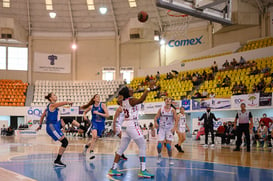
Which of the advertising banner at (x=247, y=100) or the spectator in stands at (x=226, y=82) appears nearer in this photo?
the advertising banner at (x=247, y=100)

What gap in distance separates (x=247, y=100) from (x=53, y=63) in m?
23.1

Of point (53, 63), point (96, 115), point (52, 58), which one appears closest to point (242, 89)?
point (96, 115)

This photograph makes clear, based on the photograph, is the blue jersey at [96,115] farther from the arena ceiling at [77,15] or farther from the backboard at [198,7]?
the arena ceiling at [77,15]

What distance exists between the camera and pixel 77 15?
120ft

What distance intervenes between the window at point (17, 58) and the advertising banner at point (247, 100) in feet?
76.7

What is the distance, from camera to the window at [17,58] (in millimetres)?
36938

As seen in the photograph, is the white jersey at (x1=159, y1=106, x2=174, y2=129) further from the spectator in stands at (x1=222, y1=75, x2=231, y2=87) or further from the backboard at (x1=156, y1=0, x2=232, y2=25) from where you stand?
the spectator in stands at (x1=222, y1=75, x2=231, y2=87)

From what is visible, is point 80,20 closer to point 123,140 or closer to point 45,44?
point 45,44

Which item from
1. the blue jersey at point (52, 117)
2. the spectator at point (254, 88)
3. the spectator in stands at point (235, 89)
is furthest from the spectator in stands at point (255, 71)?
the blue jersey at point (52, 117)

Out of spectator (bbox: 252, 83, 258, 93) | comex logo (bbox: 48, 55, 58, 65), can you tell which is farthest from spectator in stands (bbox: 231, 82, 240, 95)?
comex logo (bbox: 48, 55, 58, 65)

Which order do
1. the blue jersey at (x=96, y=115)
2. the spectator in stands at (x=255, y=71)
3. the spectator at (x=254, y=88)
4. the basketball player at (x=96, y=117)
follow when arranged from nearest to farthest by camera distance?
1. the basketball player at (x=96, y=117)
2. the blue jersey at (x=96, y=115)
3. the spectator at (x=254, y=88)
4. the spectator in stands at (x=255, y=71)

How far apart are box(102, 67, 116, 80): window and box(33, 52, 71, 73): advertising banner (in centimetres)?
358

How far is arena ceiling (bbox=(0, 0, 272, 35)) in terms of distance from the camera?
114ft

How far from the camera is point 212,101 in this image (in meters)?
22.2
